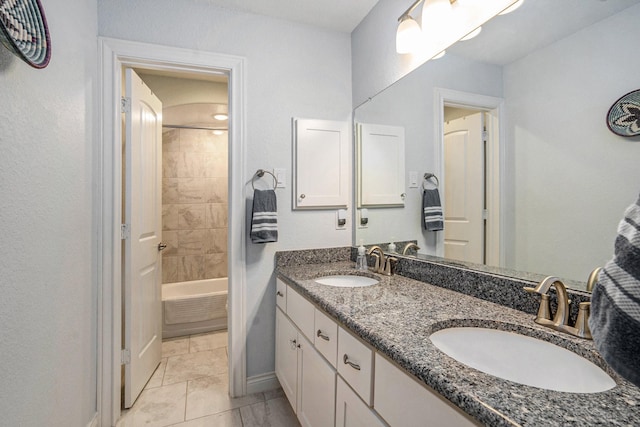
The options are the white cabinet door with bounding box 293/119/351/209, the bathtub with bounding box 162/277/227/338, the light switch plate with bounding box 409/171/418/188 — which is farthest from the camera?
the bathtub with bounding box 162/277/227/338

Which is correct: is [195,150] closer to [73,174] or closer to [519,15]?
[73,174]

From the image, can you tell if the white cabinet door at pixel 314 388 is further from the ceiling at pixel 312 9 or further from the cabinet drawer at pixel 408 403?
the ceiling at pixel 312 9

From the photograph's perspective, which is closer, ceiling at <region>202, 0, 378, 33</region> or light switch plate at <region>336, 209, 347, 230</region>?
ceiling at <region>202, 0, 378, 33</region>

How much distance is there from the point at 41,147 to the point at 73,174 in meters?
0.28

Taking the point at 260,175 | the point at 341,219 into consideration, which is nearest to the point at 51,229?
the point at 260,175

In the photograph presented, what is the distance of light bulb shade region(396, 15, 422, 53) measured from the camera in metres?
1.50

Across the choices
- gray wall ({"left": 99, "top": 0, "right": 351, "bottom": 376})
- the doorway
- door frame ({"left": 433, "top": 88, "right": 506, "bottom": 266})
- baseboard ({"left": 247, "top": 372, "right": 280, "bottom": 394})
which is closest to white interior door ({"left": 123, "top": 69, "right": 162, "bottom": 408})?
the doorway

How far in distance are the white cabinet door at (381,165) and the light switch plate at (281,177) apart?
0.51m

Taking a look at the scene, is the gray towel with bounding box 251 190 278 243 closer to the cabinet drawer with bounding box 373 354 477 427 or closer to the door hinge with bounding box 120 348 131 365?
the door hinge with bounding box 120 348 131 365

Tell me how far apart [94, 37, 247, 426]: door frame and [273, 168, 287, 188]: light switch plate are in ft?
0.69

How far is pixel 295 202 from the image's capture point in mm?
1991

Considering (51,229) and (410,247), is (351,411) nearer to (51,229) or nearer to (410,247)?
(410,247)

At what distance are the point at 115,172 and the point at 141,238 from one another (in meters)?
0.46

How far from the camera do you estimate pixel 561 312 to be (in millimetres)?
865
